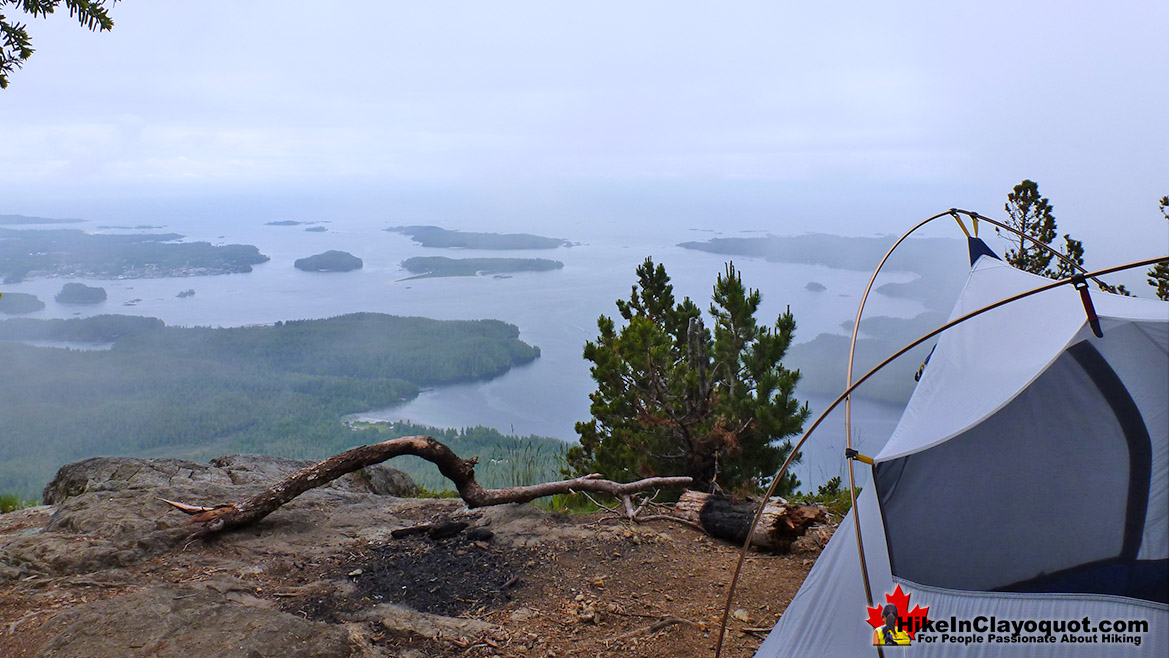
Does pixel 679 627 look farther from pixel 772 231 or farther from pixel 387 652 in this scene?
pixel 772 231

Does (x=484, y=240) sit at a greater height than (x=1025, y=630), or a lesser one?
greater

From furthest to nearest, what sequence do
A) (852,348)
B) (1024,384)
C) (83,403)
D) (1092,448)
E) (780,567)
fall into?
1. (83,403)
2. (780,567)
3. (852,348)
4. (1092,448)
5. (1024,384)

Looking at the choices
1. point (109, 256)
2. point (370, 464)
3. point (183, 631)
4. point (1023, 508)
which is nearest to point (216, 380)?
point (109, 256)

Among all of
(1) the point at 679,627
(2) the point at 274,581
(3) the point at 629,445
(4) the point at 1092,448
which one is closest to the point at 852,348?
(4) the point at 1092,448

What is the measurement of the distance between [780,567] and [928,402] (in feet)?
7.01

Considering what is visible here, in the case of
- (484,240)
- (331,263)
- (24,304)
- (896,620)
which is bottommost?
(24,304)

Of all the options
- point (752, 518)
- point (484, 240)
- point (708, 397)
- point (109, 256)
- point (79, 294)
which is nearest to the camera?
point (752, 518)

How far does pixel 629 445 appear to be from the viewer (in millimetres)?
7090

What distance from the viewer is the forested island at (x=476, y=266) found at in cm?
3534

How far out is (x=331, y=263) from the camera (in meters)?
37.7

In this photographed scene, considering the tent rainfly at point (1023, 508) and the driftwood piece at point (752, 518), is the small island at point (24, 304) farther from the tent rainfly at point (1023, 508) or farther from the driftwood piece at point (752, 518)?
the tent rainfly at point (1023, 508)

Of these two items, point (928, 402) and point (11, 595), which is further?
point (11, 595)

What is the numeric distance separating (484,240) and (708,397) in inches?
Result: 1266

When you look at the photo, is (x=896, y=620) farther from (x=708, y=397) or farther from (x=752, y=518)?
(x=708, y=397)
